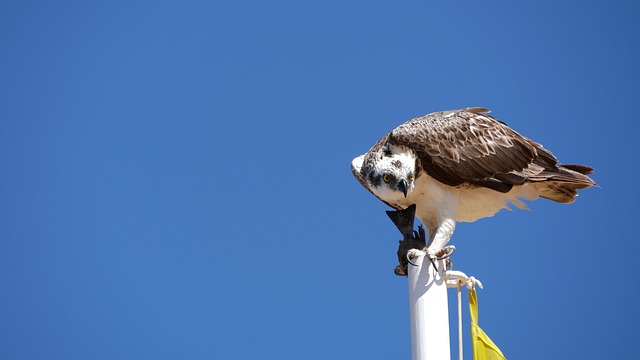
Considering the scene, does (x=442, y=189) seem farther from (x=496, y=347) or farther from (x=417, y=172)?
(x=496, y=347)

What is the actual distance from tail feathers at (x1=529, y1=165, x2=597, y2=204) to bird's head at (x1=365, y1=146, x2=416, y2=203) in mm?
1186

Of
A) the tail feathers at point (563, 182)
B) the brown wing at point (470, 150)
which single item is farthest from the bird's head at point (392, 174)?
the tail feathers at point (563, 182)

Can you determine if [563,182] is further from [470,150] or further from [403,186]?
[403,186]

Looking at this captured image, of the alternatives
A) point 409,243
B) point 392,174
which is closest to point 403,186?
point 392,174

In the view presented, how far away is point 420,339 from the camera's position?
20.3ft

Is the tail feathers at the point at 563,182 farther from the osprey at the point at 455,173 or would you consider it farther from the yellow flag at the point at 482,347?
the yellow flag at the point at 482,347

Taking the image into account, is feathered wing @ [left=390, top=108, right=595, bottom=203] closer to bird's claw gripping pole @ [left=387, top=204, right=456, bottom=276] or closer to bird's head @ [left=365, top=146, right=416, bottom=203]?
bird's head @ [left=365, top=146, right=416, bottom=203]

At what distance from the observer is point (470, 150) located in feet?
24.0

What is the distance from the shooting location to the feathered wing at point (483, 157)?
7098 mm

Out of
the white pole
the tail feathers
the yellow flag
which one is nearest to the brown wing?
the tail feathers

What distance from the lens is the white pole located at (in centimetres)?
616

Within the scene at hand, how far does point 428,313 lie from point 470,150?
179cm

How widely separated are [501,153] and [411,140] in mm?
931

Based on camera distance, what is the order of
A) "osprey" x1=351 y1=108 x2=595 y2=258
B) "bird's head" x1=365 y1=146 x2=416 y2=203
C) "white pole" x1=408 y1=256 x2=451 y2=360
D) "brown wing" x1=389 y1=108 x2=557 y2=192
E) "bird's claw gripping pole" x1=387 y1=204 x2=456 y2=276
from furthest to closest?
1. "brown wing" x1=389 y1=108 x2=557 y2=192
2. "osprey" x1=351 y1=108 x2=595 y2=258
3. "bird's head" x1=365 y1=146 x2=416 y2=203
4. "bird's claw gripping pole" x1=387 y1=204 x2=456 y2=276
5. "white pole" x1=408 y1=256 x2=451 y2=360
